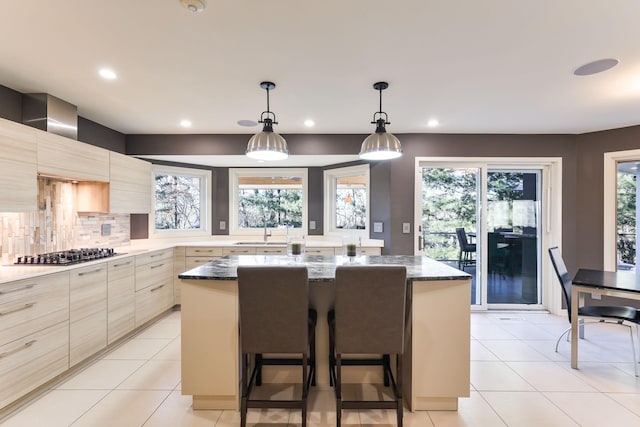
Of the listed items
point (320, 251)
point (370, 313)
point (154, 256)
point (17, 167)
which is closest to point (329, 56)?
point (370, 313)

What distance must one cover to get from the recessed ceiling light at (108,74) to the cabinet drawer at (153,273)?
197 centimetres

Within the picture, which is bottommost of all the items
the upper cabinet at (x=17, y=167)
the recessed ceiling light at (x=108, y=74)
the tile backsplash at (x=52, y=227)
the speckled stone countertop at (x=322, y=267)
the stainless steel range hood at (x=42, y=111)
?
the speckled stone countertop at (x=322, y=267)

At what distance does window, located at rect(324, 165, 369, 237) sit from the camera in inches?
185

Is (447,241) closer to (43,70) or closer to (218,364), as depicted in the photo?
(218,364)

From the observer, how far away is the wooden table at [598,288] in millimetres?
2505

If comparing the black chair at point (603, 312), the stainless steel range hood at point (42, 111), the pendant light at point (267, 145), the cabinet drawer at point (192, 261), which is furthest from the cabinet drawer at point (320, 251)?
the stainless steel range hood at point (42, 111)

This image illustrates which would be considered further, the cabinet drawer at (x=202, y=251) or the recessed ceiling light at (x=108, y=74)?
the cabinet drawer at (x=202, y=251)

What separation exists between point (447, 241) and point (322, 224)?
1.93m

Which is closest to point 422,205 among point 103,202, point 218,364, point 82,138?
point 218,364

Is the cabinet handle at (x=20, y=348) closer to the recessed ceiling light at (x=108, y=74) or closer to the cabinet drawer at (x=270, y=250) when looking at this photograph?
the recessed ceiling light at (x=108, y=74)

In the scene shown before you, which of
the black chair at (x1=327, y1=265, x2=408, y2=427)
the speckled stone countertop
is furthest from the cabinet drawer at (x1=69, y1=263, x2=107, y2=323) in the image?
the black chair at (x1=327, y1=265, x2=408, y2=427)

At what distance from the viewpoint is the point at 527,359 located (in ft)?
9.53

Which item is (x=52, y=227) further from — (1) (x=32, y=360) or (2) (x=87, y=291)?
(1) (x=32, y=360)

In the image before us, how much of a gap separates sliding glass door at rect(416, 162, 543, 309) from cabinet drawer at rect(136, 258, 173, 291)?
3.51 m
